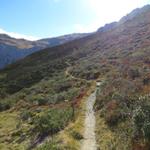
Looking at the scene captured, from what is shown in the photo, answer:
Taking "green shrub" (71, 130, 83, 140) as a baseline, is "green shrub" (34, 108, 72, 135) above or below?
below

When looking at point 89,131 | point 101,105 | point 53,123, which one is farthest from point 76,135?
point 101,105

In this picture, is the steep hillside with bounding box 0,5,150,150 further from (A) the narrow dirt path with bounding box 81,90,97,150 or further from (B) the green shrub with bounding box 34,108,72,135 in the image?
(A) the narrow dirt path with bounding box 81,90,97,150

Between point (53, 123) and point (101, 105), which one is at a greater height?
point (53, 123)

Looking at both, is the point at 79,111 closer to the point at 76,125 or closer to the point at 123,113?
the point at 76,125

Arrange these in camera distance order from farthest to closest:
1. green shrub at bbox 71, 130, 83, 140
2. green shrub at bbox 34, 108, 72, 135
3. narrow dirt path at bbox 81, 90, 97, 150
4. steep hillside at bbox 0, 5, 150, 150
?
green shrub at bbox 34, 108, 72, 135 → green shrub at bbox 71, 130, 83, 140 → narrow dirt path at bbox 81, 90, 97, 150 → steep hillside at bbox 0, 5, 150, 150

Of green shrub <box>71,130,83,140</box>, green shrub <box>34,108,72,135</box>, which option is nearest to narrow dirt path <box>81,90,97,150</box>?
green shrub <box>71,130,83,140</box>

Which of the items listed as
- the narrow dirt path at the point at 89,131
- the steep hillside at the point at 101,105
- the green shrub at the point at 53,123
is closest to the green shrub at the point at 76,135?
the steep hillside at the point at 101,105

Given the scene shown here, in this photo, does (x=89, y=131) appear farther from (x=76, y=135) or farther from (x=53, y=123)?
(x=53, y=123)

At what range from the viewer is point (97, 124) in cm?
2378

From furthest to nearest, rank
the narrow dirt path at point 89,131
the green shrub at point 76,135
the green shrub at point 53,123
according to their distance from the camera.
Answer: the green shrub at point 53,123 → the green shrub at point 76,135 → the narrow dirt path at point 89,131

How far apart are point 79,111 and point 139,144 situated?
13.9m

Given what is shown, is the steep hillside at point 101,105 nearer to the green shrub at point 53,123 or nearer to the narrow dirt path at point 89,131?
the green shrub at point 53,123

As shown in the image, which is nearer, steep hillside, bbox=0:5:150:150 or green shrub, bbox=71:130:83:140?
steep hillside, bbox=0:5:150:150

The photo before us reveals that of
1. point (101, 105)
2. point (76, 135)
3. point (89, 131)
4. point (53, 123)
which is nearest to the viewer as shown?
point (76, 135)
